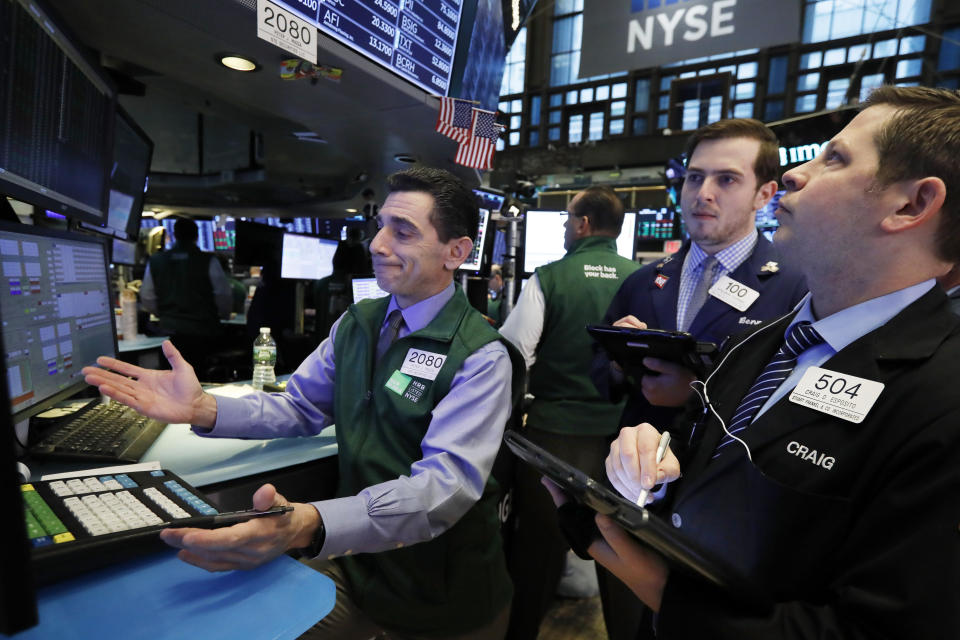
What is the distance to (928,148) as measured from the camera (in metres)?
0.79

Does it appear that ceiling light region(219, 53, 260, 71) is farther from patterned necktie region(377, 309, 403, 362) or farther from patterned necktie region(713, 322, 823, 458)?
patterned necktie region(713, 322, 823, 458)

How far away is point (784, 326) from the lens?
1.06m

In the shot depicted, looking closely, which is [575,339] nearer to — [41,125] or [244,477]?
[244,477]

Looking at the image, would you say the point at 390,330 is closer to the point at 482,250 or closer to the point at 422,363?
the point at 422,363

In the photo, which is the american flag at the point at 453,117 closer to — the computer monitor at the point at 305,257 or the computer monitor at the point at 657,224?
the computer monitor at the point at 305,257

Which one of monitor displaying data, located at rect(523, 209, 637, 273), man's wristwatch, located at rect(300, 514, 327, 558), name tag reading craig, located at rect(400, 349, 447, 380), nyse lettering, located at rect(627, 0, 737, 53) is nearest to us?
man's wristwatch, located at rect(300, 514, 327, 558)

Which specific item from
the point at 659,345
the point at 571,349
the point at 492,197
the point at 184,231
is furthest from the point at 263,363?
Answer: the point at 492,197

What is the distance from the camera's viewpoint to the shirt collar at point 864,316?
0.80 meters

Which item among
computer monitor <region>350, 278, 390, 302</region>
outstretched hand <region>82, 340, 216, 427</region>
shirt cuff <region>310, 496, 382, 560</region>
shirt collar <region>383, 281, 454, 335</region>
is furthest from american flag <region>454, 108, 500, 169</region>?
shirt cuff <region>310, 496, 382, 560</region>

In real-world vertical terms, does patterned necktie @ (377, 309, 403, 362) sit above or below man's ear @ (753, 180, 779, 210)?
below

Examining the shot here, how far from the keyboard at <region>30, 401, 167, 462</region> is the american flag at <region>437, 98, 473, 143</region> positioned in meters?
1.95

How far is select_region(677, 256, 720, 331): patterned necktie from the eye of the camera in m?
1.73

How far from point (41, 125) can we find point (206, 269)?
3335 mm

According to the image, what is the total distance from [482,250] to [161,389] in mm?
2423
